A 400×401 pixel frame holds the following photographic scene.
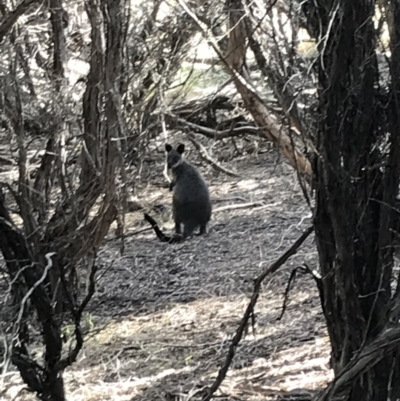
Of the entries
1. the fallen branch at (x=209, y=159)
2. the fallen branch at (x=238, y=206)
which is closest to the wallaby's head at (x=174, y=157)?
the fallen branch at (x=209, y=159)

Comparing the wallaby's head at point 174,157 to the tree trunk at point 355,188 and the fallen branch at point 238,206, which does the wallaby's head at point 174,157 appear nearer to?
the fallen branch at point 238,206

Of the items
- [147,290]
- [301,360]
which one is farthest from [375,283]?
[147,290]

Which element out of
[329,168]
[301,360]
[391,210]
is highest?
[329,168]

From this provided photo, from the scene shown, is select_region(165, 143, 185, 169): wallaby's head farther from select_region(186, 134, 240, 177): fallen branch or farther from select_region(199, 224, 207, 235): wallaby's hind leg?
select_region(199, 224, 207, 235): wallaby's hind leg

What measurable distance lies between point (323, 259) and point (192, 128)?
596cm

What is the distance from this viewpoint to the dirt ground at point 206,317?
190 inches

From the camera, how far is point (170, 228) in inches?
362

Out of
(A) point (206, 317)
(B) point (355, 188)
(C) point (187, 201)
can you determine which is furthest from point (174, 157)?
(B) point (355, 188)

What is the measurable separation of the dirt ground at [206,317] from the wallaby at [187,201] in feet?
0.53

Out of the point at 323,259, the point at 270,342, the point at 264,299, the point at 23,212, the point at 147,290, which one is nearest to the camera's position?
the point at 323,259

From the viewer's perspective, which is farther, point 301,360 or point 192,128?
point 192,128

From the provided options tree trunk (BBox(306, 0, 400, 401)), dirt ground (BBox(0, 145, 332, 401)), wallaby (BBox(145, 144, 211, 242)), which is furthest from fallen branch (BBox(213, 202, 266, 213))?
tree trunk (BBox(306, 0, 400, 401))

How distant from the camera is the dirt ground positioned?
483cm

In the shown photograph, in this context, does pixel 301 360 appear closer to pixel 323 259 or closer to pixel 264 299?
pixel 264 299
